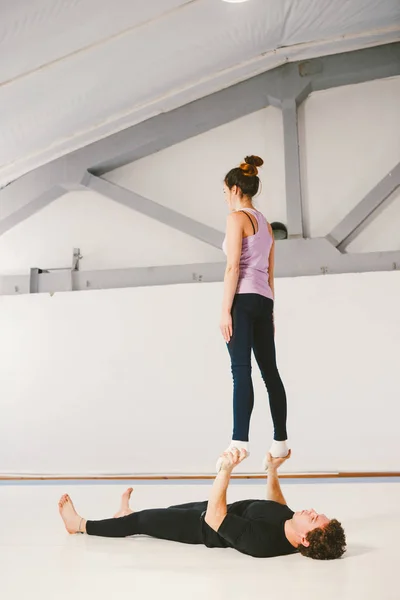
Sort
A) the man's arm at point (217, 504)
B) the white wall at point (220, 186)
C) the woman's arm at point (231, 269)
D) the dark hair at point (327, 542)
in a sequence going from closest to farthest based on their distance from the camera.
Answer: the dark hair at point (327, 542) → the man's arm at point (217, 504) → the woman's arm at point (231, 269) → the white wall at point (220, 186)

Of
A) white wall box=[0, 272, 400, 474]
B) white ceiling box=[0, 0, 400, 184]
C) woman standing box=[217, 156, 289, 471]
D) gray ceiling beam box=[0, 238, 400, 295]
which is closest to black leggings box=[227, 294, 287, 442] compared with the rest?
woman standing box=[217, 156, 289, 471]

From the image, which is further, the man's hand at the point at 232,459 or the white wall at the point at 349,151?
the white wall at the point at 349,151

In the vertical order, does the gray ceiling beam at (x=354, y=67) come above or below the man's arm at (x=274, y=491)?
above

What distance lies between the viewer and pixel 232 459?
2223mm

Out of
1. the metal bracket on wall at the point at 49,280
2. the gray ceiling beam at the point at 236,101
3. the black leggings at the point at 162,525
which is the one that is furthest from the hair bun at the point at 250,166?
the metal bracket on wall at the point at 49,280

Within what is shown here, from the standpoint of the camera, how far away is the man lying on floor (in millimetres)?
1884

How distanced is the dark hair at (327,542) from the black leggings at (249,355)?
1.79ft

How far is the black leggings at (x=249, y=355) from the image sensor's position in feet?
7.78

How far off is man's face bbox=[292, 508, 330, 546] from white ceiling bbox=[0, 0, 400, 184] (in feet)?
9.56

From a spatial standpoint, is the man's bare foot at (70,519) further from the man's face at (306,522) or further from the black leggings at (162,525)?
the man's face at (306,522)

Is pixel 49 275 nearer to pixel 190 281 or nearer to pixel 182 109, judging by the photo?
pixel 190 281

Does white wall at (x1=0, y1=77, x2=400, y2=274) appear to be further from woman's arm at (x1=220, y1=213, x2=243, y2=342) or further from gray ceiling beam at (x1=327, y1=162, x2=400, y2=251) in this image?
woman's arm at (x1=220, y1=213, x2=243, y2=342)

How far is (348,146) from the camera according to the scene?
18.9ft

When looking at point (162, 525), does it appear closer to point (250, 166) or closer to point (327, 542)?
point (327, 542)
